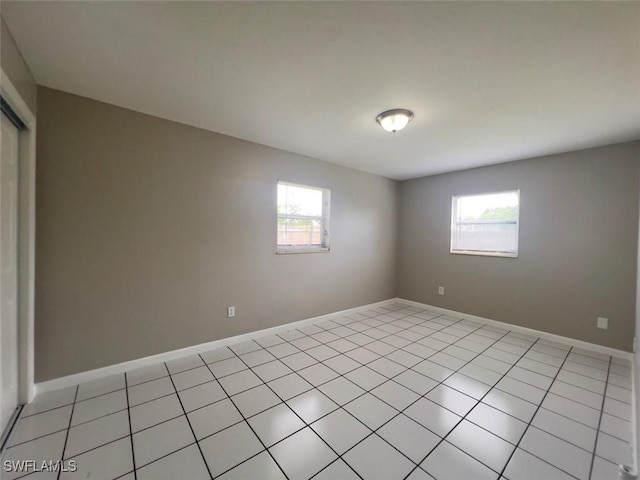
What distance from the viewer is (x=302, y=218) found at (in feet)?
12.1

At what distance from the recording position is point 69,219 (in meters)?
2.10

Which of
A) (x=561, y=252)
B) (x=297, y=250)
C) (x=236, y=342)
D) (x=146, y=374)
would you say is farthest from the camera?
(x=297, y=250)

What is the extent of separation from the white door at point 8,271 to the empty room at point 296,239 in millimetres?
23

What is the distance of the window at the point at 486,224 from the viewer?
11.9 feet

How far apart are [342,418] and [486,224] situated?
354 cm

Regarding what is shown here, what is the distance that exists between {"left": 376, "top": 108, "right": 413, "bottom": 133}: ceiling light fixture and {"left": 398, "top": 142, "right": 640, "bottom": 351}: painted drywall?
234 centimetres

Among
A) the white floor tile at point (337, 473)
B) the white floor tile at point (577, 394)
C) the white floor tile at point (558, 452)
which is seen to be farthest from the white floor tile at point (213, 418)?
the white floor tile at point (577, 394)

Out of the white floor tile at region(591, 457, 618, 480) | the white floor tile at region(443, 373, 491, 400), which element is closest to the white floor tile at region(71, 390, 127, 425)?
the white floor tile at region(443, 373, 491, 400)

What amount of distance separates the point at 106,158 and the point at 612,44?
12.0 feet

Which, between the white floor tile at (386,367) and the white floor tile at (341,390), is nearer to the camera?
the white floor tile at (341,390)

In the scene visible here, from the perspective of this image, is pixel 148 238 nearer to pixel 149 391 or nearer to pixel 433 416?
pixel 149 391

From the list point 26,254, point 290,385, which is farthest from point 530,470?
point 26,254

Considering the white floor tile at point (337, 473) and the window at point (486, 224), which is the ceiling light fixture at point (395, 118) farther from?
the white floor tile at point (337, 473)

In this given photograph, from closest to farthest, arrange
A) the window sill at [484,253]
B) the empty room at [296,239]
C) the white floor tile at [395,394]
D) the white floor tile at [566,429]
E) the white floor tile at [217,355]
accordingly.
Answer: the empty room at [296,239]
the white floor tile at [566,429]
the white floor tile at [395,394]
the white floor tile at [217,355]
the window sill at [484,253]
